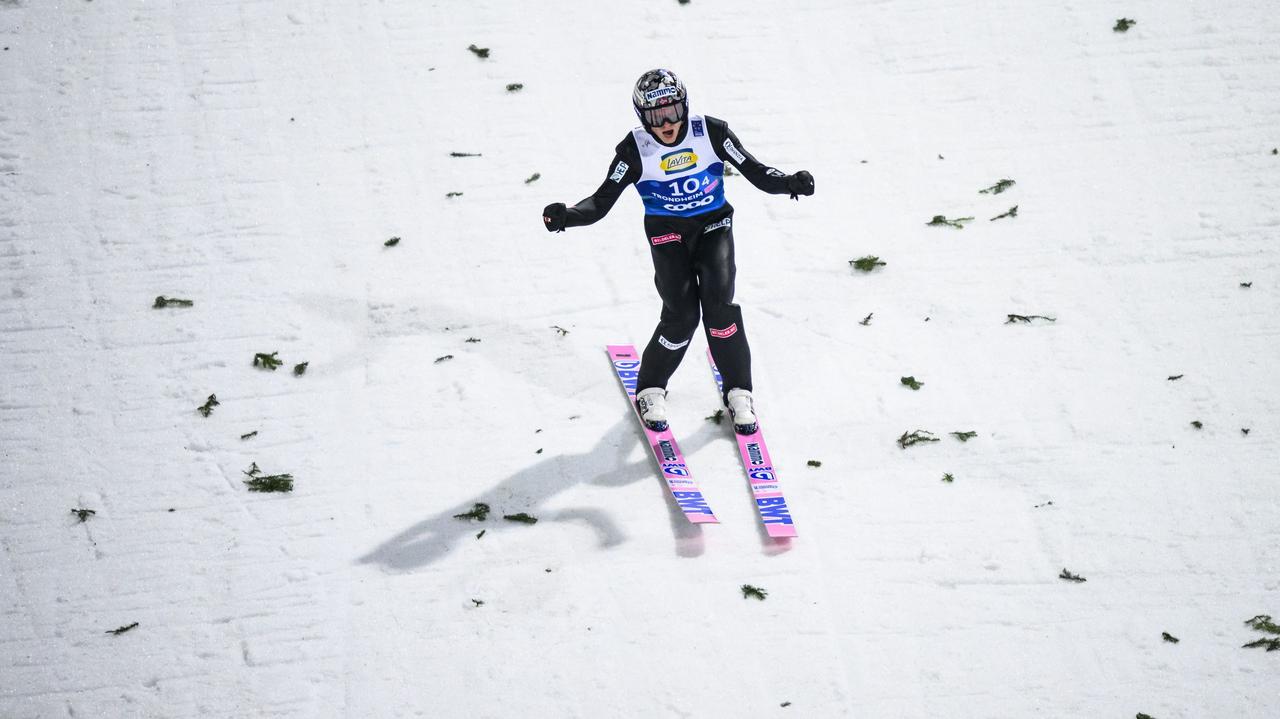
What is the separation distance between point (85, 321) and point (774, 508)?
4969mm

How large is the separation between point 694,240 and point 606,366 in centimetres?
138

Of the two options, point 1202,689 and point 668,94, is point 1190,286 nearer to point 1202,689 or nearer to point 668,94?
point 1202,689

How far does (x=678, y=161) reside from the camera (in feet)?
19.9

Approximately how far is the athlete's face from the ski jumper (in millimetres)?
33

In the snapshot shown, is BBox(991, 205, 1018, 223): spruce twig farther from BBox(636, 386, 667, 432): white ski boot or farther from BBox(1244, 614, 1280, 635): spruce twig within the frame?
BBox(1244, 614, 1280, 635): spruce twig

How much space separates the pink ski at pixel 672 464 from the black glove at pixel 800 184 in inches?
61.6

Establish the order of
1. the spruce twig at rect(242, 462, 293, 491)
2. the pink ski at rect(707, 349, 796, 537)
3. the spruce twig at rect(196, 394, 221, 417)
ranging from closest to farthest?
the pink ski at rect(707, 349, 796, 537), the spruce twig at rect(242, 462, 293, 491), the spruce twig at rect(196, 394, 221, 417)

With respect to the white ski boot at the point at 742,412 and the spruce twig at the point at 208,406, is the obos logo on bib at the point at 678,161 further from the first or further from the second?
the spruce twig at the point at 208,406

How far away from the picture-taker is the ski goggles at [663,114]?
5.88 metres

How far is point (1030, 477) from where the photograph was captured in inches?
251

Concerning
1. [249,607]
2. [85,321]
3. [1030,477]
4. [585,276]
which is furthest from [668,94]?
[85,321]

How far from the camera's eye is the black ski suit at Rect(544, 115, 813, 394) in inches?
241

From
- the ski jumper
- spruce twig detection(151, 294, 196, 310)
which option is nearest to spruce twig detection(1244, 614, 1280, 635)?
the ski jumper

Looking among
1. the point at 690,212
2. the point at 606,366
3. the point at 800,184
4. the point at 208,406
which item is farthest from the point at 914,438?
the point at 208,406
